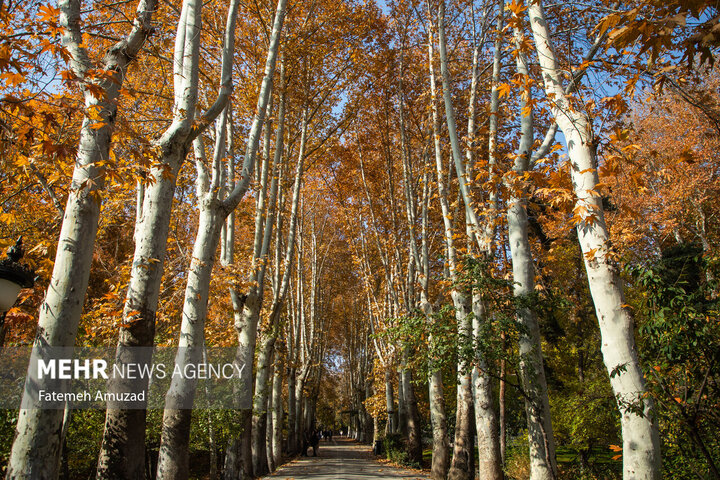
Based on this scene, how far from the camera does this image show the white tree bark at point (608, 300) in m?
3.29

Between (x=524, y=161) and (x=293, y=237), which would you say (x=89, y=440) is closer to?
(x=293, y=237)

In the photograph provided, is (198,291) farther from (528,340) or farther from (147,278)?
(528,340)

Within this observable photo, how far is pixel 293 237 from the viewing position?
12359mm

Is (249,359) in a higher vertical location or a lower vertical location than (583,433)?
higher

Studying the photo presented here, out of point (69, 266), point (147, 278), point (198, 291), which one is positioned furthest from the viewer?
point (198, 291)

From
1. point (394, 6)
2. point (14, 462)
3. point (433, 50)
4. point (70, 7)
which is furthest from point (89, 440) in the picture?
point (394, 6)

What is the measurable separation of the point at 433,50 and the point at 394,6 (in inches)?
146

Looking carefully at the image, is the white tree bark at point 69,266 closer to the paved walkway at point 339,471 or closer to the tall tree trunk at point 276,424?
the paved walkway at point 339,471

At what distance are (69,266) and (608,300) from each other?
14.5ft

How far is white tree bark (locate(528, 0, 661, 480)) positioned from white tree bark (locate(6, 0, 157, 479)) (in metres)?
3.83

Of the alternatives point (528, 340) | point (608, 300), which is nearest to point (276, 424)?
point (528, 340)

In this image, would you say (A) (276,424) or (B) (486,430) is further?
(A) (276,424)

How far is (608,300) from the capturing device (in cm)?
362

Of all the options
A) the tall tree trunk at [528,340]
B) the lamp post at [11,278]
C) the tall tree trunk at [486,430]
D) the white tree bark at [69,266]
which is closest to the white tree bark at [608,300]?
the tall tree trunk at [528,340]
